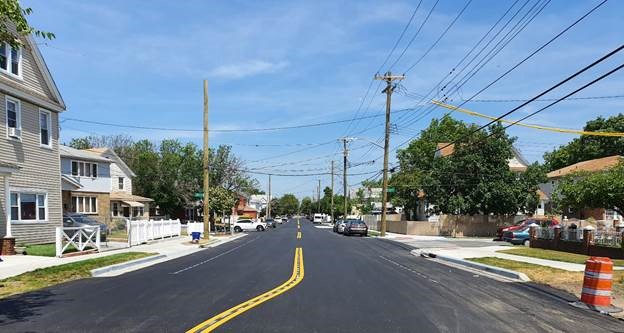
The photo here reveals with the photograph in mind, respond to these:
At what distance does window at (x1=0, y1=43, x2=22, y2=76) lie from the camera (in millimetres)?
23500

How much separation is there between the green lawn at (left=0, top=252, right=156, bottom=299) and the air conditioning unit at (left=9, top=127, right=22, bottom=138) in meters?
7.34

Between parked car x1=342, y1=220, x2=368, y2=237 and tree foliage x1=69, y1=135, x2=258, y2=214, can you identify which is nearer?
parked car x1=342, y1=220, x2=368, y2=237

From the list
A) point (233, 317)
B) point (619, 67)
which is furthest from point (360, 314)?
point (619, 67)

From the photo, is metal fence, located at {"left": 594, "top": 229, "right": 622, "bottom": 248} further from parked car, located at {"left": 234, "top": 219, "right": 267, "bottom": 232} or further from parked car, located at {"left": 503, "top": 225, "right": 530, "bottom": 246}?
parked car, located at {"left": 234, "top": 219, "right": 267, "bottom": 232}

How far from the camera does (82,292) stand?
12.8 meters

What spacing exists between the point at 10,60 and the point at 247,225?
4260 cm

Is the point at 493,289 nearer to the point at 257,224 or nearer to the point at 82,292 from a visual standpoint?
the point at 82,292

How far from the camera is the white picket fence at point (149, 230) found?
2970 cm

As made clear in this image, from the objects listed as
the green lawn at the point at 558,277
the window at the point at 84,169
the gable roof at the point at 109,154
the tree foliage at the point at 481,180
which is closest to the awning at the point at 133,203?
the gable roof at the point at 109,154

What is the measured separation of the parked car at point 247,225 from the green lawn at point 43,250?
37.0m

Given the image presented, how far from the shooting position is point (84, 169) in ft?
158

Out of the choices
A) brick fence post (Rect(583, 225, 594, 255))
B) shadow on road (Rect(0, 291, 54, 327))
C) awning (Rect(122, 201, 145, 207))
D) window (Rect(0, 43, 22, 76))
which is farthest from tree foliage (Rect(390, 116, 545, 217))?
shadow on road (Rect(0, 291, 54, 327))

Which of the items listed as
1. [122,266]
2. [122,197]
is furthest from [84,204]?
[122,266]

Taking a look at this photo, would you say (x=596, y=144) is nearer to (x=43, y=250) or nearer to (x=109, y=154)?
(x=109, y=154)
